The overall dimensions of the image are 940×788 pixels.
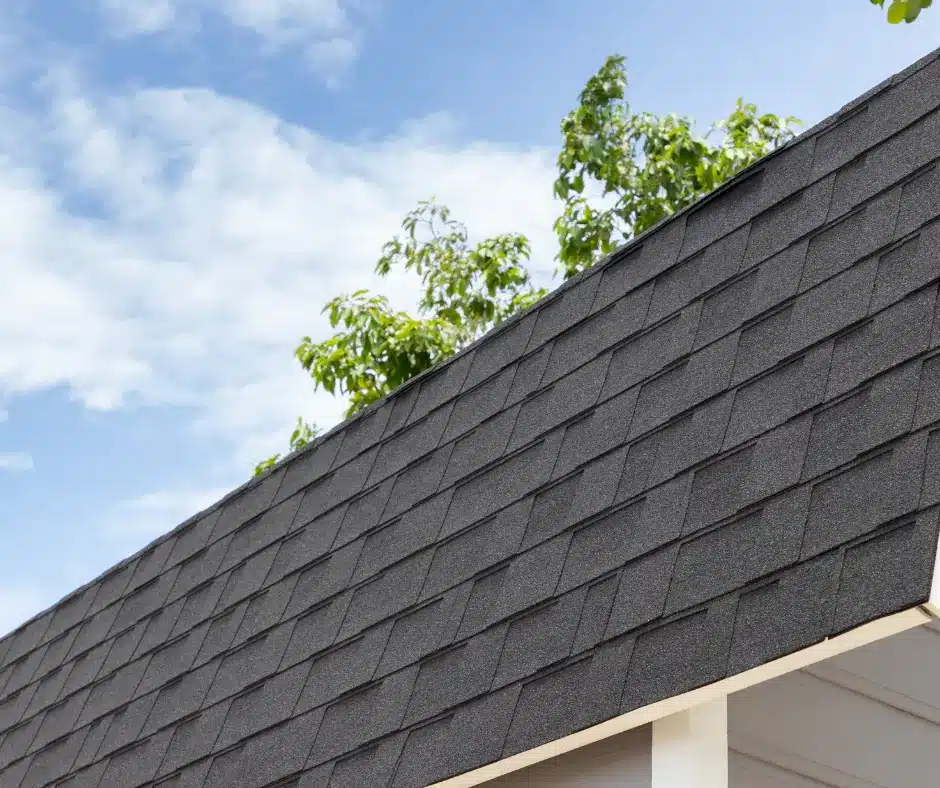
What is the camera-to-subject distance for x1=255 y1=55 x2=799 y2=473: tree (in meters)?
13.9

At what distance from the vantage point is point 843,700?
12.4ft

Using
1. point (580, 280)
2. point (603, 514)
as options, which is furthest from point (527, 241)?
point (603, 514)

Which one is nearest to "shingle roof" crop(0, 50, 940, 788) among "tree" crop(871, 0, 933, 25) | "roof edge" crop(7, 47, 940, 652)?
"roof edge" crop(7, 47, 940, 652)

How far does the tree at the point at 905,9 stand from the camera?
3.61 meters

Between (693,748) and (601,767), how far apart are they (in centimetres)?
39

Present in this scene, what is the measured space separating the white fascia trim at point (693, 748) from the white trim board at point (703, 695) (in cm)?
5

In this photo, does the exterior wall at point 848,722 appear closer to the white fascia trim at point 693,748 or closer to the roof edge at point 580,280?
the white fascia trim at point 693,748

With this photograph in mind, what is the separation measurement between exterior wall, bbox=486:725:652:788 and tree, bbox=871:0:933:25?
214 centimetres

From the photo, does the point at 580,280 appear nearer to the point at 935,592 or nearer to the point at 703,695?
the point at 703,695

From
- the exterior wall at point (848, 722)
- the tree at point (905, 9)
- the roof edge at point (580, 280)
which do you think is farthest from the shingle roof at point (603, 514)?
the exterior wall at point (848, 722)

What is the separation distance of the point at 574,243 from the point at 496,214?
7.90m

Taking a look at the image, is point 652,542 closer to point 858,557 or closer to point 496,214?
point 858,557

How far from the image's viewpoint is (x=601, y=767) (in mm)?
3352

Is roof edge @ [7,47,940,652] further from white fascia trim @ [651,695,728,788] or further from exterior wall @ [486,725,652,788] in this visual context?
exterior wall @ [486,725,652,788]
